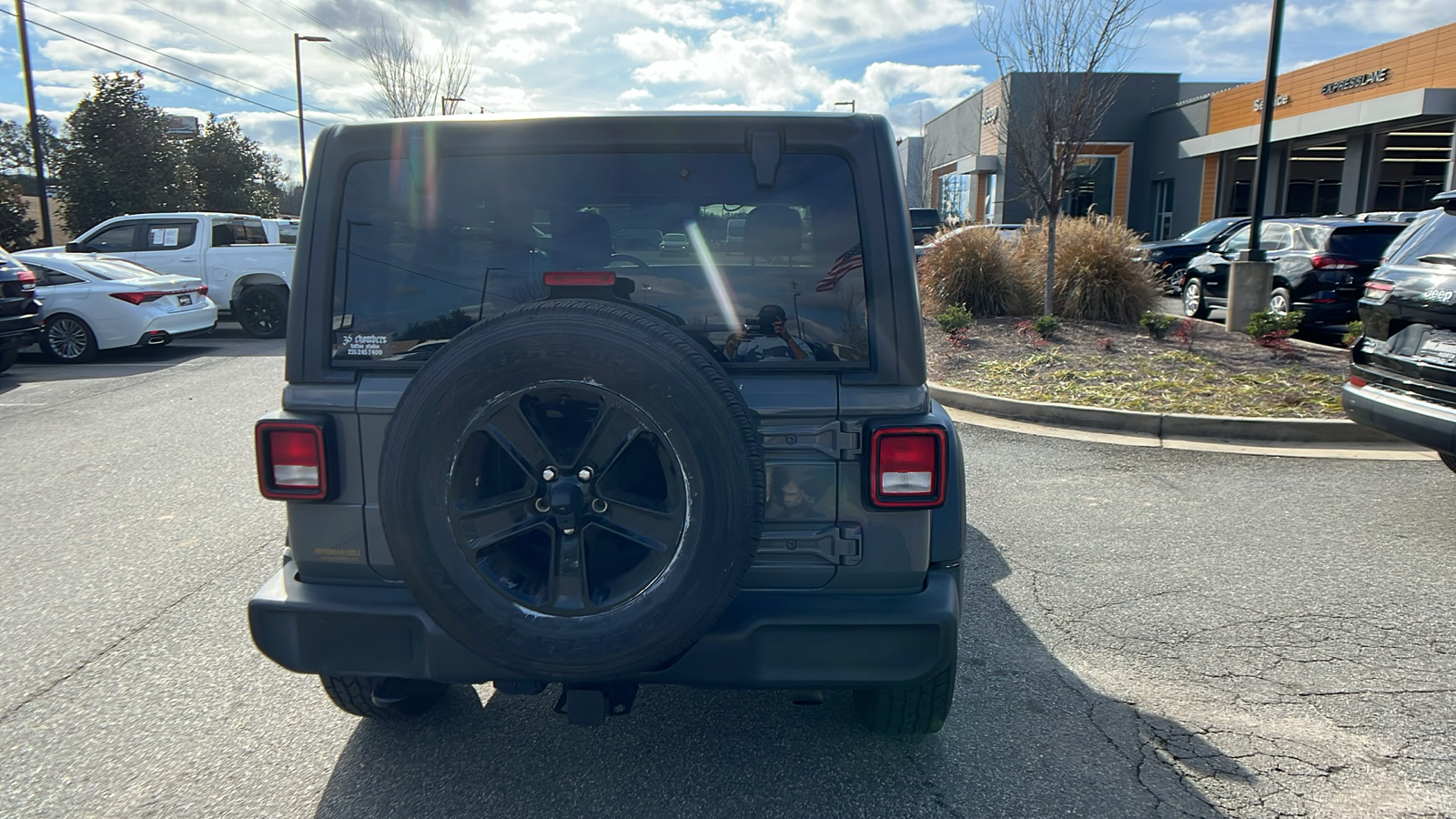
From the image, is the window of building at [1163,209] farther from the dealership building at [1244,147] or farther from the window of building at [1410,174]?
the window of building at [1410,174]

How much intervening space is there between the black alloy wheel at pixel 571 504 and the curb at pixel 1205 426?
6.38m

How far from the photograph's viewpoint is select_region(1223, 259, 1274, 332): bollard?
38.0ft

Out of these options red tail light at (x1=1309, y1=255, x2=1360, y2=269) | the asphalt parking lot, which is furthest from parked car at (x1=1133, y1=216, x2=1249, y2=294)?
the asphalt parking lot

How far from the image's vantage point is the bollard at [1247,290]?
11586 mm

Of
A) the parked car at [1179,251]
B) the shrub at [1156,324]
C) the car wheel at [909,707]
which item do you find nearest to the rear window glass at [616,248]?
the car wheel at [909,707]

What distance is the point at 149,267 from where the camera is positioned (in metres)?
15.2

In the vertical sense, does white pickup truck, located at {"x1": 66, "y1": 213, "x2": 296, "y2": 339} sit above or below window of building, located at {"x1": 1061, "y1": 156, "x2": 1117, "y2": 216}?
below

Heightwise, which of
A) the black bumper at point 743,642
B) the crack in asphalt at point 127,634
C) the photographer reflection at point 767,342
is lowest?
the crack in asphalt at point 127,634

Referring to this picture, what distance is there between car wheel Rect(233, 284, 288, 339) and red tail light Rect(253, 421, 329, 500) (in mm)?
13765

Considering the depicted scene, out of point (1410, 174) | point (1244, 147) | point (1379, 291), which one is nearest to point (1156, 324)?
point (1379, 291)

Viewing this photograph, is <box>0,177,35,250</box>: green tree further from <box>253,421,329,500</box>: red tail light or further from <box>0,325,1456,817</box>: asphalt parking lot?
<box>253,421,329,500</box>: red tail light

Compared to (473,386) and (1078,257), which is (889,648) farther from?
(1078,257)

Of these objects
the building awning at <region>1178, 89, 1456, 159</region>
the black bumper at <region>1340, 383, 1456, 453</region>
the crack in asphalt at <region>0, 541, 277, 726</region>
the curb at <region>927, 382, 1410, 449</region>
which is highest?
the building awning at <region>1178, 89, 1456, 159</region>

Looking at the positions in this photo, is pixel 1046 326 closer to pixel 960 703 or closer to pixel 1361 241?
pixel 1361 241
